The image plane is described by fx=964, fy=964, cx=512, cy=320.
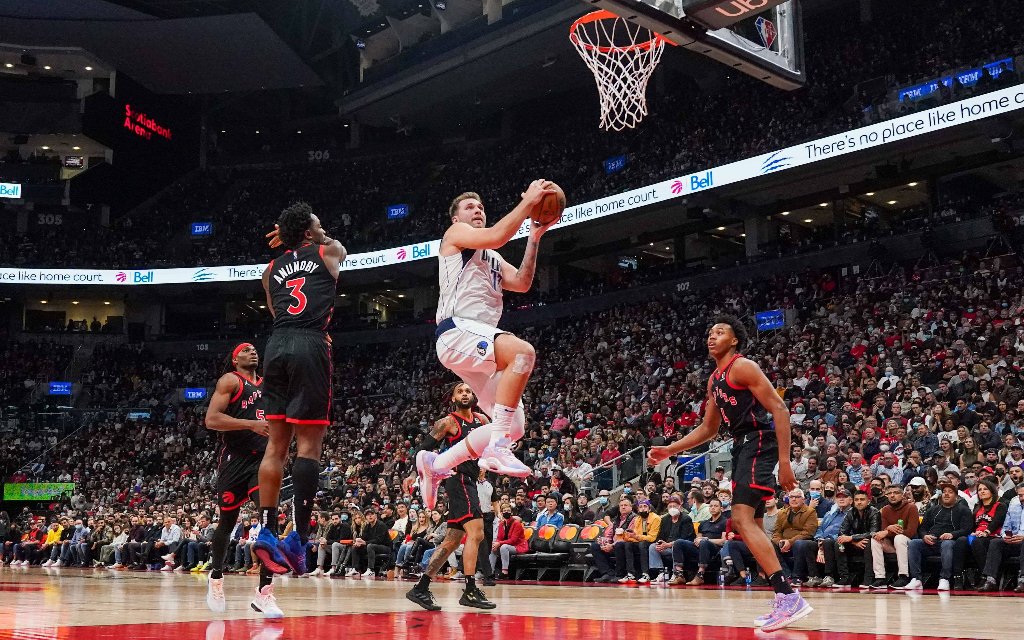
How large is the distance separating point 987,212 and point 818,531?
48.9 ft

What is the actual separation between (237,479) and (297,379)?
182 cm

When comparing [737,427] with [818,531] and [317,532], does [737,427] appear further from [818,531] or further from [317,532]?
[317,532]

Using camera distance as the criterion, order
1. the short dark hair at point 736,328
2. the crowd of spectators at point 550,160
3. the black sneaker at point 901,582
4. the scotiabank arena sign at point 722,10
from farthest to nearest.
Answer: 1. the crowd of spectators at point 550,160
2. the black sneaker at point 901,582
3. the scotiabank arena sign at point 722,10
4. the short dark hair at point 736,328

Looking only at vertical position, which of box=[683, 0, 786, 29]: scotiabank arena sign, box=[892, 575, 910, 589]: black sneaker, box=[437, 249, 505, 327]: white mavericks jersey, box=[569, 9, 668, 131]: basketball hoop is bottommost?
box=[892, 575, 910, 589]: black sneaker

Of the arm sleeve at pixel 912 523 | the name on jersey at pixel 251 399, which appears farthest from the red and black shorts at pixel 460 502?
the arm sleeve at pixel 912 523

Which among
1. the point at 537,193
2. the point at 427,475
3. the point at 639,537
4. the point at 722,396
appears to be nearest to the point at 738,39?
the point at 722,396

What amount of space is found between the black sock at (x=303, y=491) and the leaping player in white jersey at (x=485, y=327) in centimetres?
80

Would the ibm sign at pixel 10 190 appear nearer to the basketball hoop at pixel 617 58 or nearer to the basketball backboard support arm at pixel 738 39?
the basketball hoop at pixel 617 58

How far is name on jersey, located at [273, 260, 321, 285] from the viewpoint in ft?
19.9

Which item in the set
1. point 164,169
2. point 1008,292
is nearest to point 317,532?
point 1008,292

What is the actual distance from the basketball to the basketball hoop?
866cm

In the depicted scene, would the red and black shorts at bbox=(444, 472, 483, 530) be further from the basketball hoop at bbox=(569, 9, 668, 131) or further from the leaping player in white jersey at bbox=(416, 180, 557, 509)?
the basketball hoop at bbox=(569, 9, 668, 131)

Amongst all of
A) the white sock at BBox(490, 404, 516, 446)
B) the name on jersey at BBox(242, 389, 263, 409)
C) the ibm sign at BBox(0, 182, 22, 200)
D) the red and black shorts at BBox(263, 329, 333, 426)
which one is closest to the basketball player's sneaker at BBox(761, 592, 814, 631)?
the white sock at BBox(490, 404, 516, 446)

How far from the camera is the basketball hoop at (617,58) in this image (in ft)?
46.4
